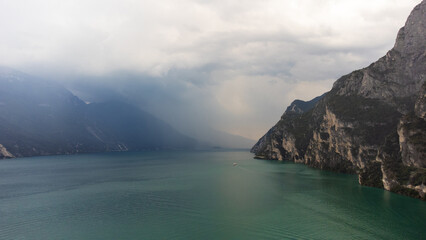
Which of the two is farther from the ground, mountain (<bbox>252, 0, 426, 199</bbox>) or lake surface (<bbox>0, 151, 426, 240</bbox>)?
mountain (<bbox>252, 0, 426, 199</bbox>)

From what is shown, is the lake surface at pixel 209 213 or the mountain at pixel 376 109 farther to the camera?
the mountain at pixel 376 109

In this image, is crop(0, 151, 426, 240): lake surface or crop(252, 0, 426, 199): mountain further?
crop(252, 0, 426, 199): mountain

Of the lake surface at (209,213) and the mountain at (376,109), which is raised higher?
the mountain at (376,109)

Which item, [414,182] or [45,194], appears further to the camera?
[45,194]

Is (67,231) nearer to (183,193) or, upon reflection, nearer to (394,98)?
(183,193)

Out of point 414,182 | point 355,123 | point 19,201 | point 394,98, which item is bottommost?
point 19,201

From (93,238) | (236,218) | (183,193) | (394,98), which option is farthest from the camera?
(394,98)

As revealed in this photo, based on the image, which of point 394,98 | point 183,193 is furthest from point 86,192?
point 394,98

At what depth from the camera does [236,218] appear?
57188 millimetres

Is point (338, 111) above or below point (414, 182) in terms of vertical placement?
above

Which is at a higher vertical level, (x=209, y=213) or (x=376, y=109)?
(x=376, y=109)

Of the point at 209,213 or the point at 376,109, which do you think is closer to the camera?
the point at 209,213

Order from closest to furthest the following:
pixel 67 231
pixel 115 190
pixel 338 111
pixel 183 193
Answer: pixel 67 231
pixel 183 193
pixel 115 190
pixel 338 111

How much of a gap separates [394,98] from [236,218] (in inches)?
4632
